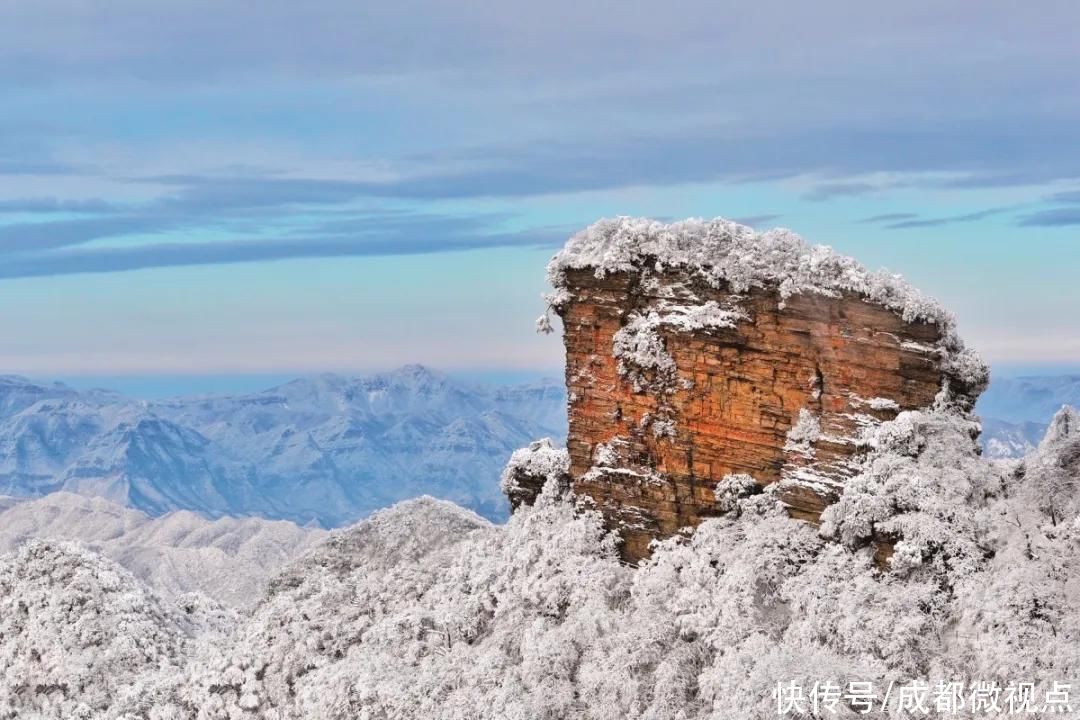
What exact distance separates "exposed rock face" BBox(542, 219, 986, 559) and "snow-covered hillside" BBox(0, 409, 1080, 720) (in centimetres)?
123

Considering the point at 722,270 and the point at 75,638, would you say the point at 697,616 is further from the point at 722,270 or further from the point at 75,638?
the point at 75,638

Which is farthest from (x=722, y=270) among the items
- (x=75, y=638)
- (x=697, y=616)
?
(x=75, y=638)

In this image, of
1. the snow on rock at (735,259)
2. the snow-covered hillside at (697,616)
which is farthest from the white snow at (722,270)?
the snow-covered hillside at (697,616)

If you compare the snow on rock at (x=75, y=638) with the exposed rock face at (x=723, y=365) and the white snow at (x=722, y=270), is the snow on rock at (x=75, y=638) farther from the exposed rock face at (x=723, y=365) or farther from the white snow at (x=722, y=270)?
the white snow at (x=722, y=270)

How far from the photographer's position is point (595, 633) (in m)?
46.0

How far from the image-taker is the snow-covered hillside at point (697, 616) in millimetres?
37312

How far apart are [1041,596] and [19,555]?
5392cm

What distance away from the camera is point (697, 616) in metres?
43.8

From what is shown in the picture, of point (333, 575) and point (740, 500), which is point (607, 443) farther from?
point (333, 575)

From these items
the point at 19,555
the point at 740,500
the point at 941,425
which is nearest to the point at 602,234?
the point at 740,500

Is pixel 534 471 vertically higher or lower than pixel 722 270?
lower

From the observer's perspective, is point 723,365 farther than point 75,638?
No

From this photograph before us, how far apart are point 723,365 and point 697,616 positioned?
8.58m

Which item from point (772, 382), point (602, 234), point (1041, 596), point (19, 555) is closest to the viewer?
point (1041, 596)
